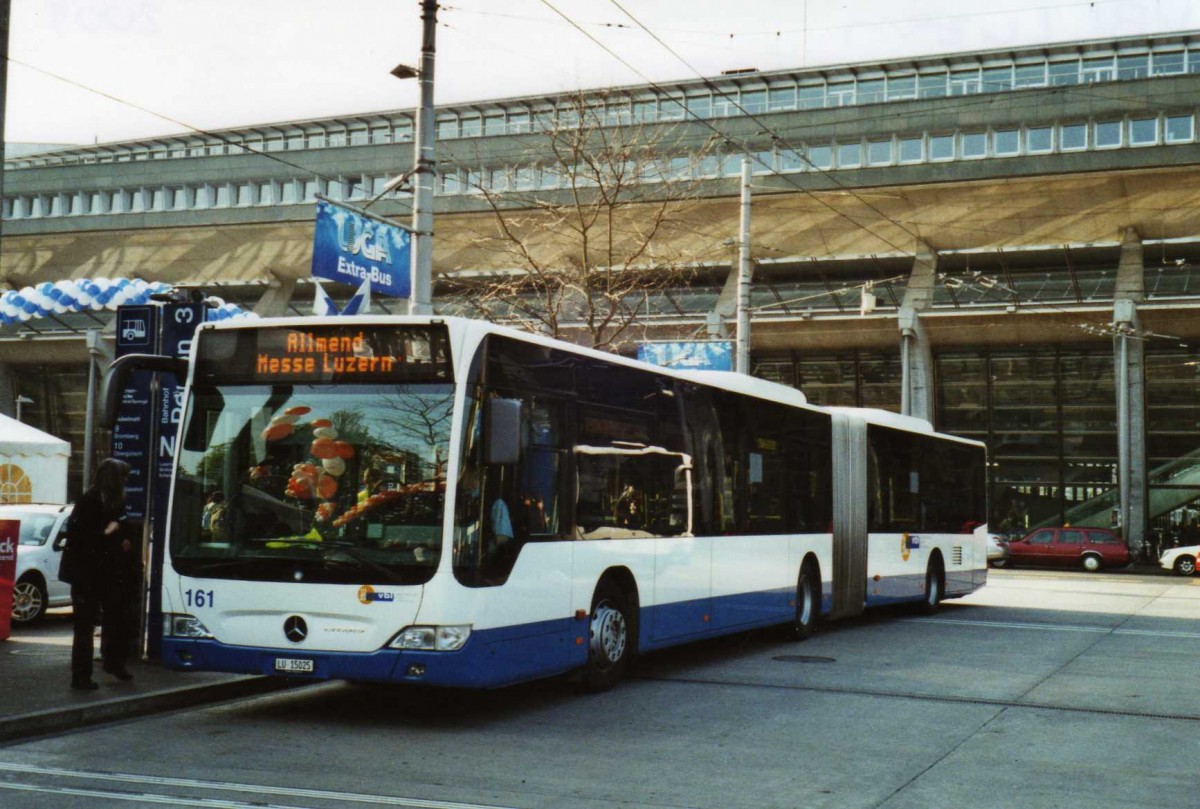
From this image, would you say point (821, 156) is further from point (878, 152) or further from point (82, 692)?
point (82, 692)

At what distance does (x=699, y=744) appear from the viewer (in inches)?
342

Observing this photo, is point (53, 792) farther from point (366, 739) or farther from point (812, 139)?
point (812, 139)

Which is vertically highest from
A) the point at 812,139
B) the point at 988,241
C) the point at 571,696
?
the point at 812,139

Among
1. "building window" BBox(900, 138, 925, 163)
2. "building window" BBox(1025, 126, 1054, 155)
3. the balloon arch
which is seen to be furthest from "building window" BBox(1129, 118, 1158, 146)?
the balloon arch

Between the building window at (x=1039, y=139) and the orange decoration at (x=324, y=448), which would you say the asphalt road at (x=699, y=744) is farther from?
the building window at (x=1039, y=139)

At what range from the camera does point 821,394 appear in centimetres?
4497

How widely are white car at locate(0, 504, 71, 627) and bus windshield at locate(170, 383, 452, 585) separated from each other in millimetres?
7026

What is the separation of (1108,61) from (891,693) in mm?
36400

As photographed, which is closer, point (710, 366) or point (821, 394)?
point (710, 366)

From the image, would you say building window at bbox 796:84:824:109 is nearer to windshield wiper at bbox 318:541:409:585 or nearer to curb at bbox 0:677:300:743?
curb at bbox 0:677:300:743

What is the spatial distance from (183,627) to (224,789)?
8.33 feet

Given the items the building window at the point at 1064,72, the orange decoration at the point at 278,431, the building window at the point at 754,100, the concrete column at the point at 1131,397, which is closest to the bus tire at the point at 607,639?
the orange decoration at the point at 278,431

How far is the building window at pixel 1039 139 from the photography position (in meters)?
39.8

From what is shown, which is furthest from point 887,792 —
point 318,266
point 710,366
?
point 710,366
